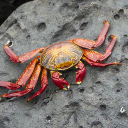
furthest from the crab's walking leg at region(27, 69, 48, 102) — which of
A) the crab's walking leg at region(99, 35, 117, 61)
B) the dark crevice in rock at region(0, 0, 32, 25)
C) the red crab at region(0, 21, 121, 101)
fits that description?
the dark crevice in rock at region(0, 0, 32, 25)

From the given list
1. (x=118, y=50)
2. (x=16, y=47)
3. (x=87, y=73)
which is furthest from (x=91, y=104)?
(x=16, y=47)

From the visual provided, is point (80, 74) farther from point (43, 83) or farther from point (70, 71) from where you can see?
point (43, 83)

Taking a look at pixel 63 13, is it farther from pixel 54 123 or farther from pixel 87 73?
pixel 54 123

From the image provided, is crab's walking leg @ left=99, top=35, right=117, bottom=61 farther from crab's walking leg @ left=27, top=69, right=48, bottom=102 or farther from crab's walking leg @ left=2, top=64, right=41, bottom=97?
crab's walking leg @ left=2, top=64, right=41, bottom=97

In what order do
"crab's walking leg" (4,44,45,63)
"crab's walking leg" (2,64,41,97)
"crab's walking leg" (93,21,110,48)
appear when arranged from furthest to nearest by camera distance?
"crab's walking leg" (4,44,45,63), "crab's walking leg" (93,21,110,48), "crab's walking leg" (2,64,41,97)

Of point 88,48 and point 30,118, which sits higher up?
point 88,48

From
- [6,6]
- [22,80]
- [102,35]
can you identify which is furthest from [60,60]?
[6,6]
